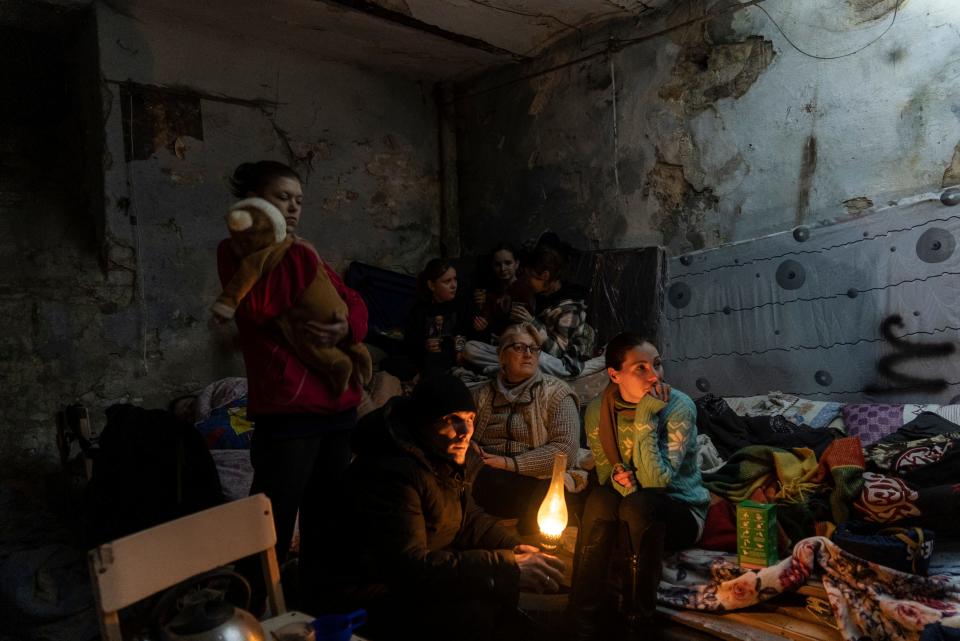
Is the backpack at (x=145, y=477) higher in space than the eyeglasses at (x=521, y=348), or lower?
lower

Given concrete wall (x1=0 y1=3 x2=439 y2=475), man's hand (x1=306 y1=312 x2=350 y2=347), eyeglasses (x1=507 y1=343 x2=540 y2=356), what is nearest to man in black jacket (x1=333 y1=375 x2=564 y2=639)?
man's hand (x1=306 y1=312 x2=350 y2=347)

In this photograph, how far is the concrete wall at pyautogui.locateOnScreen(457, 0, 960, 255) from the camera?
3848 millimetres

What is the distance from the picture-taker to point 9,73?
482 cm

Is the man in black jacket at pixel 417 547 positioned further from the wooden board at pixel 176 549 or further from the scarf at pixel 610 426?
→ the scarf at pixel 610 426

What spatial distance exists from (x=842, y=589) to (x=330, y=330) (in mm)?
1972

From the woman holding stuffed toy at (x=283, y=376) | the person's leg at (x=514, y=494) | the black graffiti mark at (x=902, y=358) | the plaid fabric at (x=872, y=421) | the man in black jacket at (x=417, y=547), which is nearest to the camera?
the man in black jacket at (x=417, y=547)

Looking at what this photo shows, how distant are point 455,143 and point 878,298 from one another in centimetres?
413

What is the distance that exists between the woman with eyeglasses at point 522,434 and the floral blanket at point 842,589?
0.78 m

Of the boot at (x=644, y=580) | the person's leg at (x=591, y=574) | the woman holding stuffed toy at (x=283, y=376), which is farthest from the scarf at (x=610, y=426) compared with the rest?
the woman holding stuffed toy at (x=283, y=376)

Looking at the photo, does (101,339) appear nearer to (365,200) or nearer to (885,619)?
(365,200)

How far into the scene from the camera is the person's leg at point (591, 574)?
103 inches

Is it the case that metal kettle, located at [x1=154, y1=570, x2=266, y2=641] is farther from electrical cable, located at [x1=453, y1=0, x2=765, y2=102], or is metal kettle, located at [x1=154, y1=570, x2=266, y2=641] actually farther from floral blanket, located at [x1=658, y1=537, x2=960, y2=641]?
electrical cable, located at [x1=453, y1=0, x2=765, y2=102]

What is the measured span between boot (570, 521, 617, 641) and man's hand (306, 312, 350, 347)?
1.28 meters

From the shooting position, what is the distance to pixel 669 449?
2.92 meters
